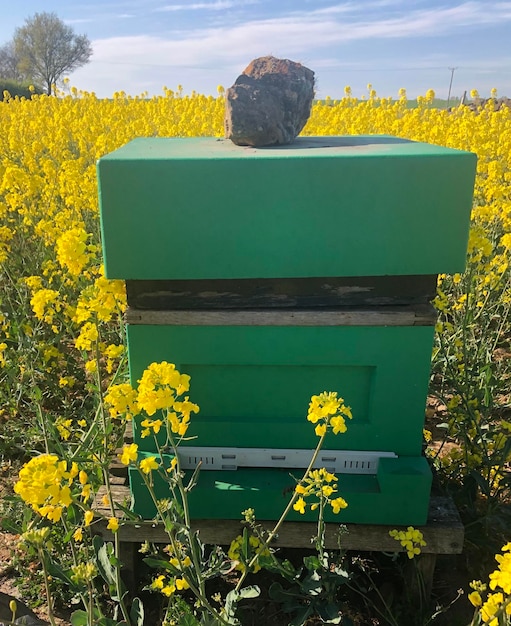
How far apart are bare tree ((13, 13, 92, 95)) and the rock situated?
45.4 meters

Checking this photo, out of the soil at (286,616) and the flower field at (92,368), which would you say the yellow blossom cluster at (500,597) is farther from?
the soil at (286,616)

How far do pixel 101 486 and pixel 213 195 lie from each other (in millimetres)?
1212

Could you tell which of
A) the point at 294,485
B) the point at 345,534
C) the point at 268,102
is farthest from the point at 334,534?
the point at 268,102

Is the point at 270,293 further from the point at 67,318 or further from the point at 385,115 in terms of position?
the point at 385,115

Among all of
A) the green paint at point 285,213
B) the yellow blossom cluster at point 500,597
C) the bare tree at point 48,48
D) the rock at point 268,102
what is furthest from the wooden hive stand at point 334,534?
the bare tree at point 48,48

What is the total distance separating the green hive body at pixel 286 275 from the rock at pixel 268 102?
0.14 meters

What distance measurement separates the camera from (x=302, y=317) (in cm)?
177

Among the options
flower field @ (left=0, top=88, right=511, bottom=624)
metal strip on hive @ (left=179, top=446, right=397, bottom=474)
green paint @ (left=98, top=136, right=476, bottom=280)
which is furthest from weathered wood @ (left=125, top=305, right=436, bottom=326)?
metal strip on hive @ (left=179, top=446, right=397, bottom=474)

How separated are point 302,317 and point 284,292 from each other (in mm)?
96

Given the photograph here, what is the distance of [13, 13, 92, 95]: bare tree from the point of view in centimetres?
4278

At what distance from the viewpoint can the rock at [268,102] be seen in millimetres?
1984

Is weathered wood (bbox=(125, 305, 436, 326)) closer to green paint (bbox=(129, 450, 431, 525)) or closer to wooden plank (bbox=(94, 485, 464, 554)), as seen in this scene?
green paint (bbox=(129, 450, 431, 525))

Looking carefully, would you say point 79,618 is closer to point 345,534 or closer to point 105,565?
point 105,565

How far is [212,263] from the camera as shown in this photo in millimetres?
1715
